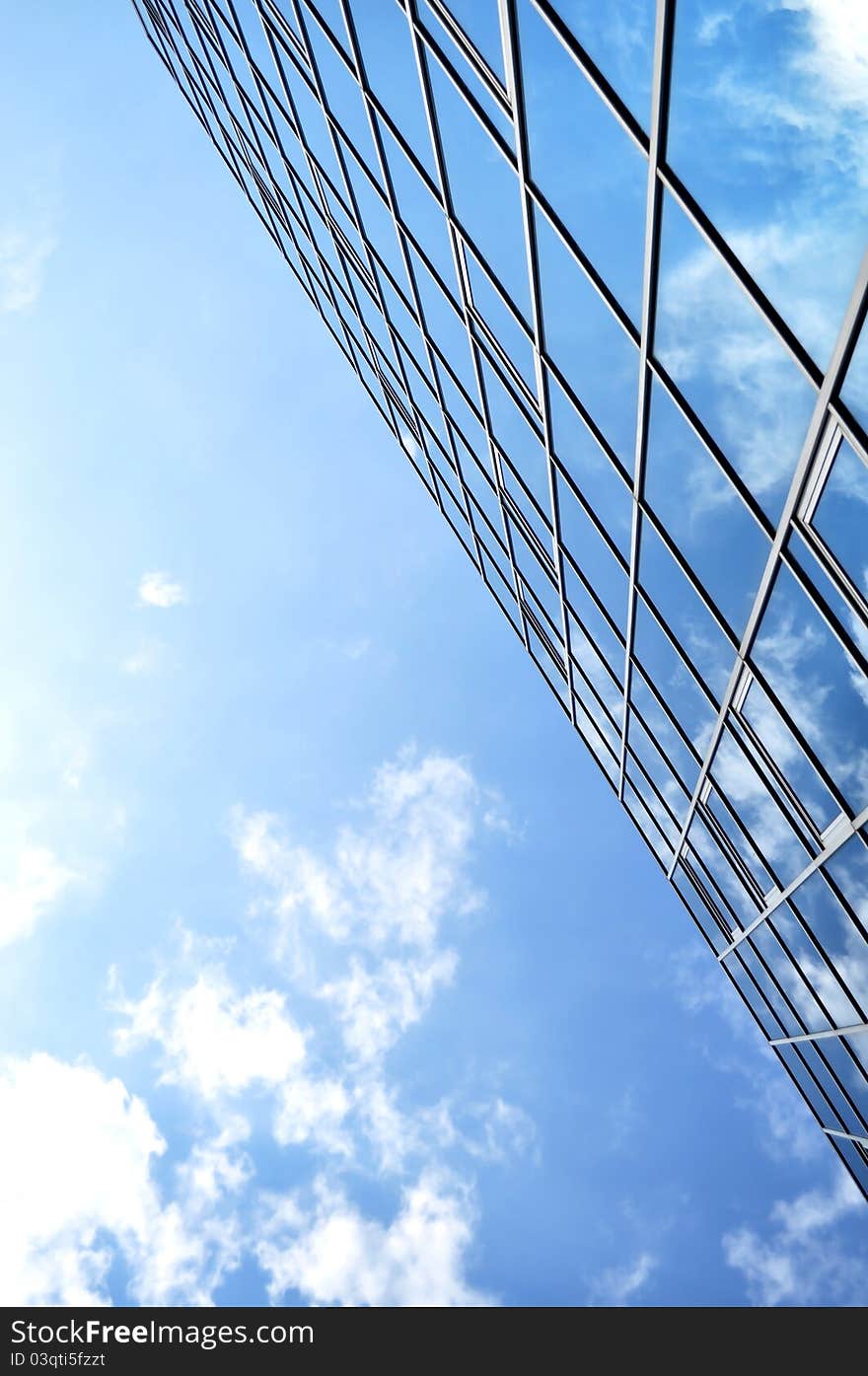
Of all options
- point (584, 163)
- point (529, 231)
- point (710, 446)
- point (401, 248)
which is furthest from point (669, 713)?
point (401, 248)

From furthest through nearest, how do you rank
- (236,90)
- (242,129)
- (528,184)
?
(242,129) → (236,90) → (528,184)

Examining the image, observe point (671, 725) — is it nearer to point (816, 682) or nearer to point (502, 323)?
point (816, 682)

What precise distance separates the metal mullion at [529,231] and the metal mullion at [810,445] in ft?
18.1

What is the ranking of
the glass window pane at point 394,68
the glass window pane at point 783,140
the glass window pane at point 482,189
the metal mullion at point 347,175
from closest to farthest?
the glass window pane at point 783,140
the glass window pane at point 482,189
the glass window pane at point 394,68
the metal mullion at point 347,175

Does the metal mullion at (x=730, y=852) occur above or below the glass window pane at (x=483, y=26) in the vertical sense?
below

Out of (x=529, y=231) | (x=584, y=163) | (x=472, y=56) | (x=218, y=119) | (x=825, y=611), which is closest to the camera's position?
(x=584, y=163)

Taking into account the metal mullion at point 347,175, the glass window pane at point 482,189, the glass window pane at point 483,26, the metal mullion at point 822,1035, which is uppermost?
the metal mullion at point 347,175

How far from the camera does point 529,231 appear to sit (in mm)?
11359

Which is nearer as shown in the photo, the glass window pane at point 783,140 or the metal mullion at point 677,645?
the glass window pane at point 783,140

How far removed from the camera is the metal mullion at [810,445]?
Answer: 6297 millimetres

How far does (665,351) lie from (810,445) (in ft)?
9.12

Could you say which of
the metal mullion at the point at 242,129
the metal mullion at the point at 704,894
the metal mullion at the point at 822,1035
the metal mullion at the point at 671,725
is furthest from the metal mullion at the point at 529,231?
the metal mullion at the point at 242,129

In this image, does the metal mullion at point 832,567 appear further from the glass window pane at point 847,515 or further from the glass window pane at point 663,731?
the glass window pane at point 663,731

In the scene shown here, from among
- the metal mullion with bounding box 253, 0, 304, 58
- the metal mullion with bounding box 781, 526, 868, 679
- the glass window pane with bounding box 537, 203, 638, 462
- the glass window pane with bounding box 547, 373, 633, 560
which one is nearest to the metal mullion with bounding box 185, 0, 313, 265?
the metal mullion with bounding box 253, 0, 304, 58
